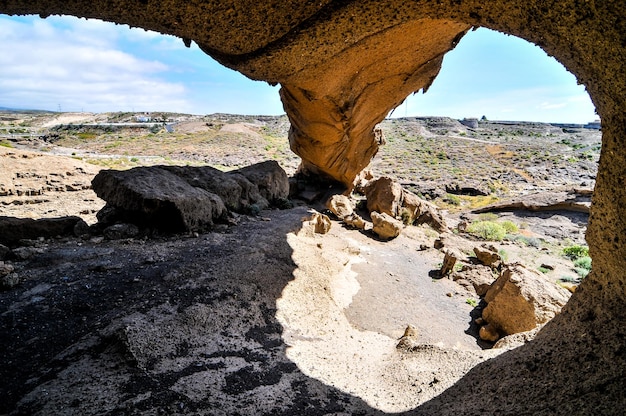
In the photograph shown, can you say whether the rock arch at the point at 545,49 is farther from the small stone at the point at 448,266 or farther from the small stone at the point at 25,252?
the small stone at the point at 448,266

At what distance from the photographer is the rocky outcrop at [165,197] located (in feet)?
25.5

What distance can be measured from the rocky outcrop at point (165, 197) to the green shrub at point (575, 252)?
580 inches

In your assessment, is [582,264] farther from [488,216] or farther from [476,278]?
[488,216]

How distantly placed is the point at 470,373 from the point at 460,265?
7.98 m

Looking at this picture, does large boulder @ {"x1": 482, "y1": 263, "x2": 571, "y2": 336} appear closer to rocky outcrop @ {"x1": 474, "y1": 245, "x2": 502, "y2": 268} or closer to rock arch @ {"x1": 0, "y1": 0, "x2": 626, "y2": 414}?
rocky outcrop @ {"x1": 474, "y1": 245, "x2": 502, "y2": 268}

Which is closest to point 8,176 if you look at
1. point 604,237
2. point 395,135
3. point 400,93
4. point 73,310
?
point 73,310

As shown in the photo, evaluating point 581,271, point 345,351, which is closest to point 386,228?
point 581,271

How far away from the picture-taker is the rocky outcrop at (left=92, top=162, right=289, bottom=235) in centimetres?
778

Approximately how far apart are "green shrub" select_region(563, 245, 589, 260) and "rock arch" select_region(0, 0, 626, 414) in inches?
584

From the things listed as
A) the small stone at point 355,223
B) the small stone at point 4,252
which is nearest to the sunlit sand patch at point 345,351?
the small stone at point 355,223

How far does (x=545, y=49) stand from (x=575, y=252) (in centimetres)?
1674

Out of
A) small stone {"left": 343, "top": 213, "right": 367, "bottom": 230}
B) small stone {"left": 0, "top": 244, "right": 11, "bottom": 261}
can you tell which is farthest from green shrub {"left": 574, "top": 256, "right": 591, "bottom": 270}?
small stone {"left": 0, "top": 244, "right": 11, "bottom": 261}

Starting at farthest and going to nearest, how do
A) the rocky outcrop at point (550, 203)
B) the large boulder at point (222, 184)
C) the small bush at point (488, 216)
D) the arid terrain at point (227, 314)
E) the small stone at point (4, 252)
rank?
the rocky outcrop at point (550, 203) → the small bush at point (488, 216) → the large boulder at point (222, 184) → the small stone at point (4, 252) → the arid terrain at point (227, 314)

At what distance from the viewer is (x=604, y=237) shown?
2.47 metres
